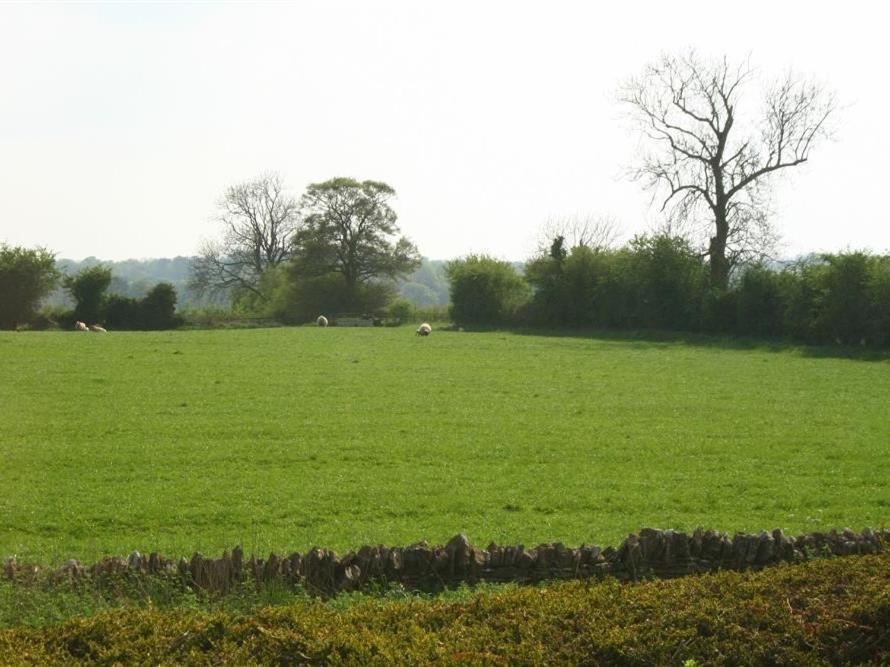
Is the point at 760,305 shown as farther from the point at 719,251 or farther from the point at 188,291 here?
the point at 188,291

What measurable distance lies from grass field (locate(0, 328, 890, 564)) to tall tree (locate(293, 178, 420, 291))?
47768 millimetres

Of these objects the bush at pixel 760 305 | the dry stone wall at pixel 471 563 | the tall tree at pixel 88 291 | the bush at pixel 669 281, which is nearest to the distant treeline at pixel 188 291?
the tall tree at pixel 88 291

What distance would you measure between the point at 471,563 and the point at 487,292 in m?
54.5

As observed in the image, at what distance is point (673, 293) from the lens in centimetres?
5003

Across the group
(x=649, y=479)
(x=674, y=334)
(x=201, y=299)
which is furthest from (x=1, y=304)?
(x=649, y=479)

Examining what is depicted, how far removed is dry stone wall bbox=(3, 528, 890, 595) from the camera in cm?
697

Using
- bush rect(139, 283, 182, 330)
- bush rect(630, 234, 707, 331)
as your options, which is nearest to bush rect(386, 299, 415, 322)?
bush rect(139, 283, 182, 330)

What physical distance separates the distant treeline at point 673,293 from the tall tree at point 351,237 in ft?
47.4

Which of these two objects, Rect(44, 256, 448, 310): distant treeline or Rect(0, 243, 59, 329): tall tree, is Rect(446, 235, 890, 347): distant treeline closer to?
Rect(44, 256, 448, 310): distant treeline

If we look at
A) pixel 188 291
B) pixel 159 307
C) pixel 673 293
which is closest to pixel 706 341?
pixel 673 293

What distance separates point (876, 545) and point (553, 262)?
5169cm

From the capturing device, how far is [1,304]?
180 feet

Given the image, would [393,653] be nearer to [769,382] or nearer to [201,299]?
[769,382]

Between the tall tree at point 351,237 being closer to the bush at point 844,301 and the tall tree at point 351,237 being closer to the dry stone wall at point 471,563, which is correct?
the bush at point 844,301
